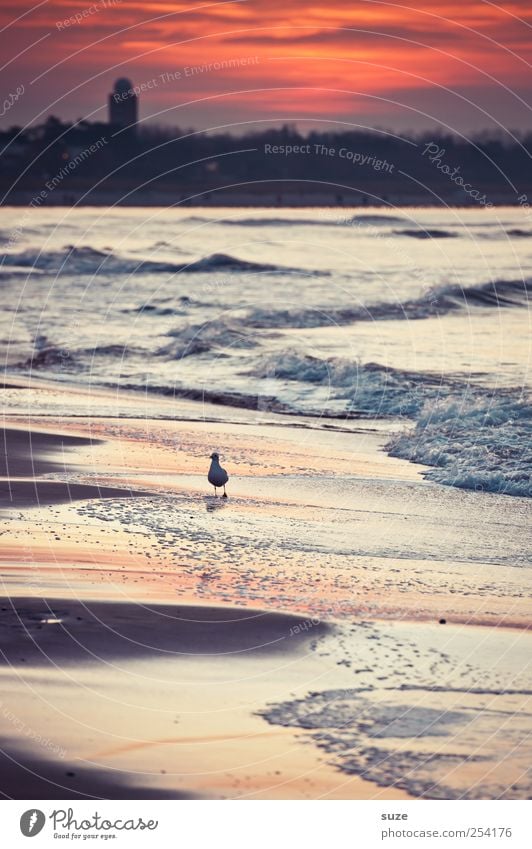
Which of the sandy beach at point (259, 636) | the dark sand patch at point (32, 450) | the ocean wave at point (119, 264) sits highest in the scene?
the ocean wave at point (119, 264)

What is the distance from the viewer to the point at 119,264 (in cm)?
6250

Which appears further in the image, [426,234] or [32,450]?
[426,234]

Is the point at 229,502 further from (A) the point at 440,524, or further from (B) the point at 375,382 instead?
(B) the point at 375,382

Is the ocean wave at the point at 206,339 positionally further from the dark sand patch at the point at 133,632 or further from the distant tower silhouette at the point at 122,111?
the distant tower silhouette at the point at 122,111

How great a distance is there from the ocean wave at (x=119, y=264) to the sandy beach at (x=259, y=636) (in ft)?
136

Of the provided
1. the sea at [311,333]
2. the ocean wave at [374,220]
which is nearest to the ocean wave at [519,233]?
the ocean wave at [374,220]

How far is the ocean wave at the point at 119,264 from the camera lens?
5744 cm

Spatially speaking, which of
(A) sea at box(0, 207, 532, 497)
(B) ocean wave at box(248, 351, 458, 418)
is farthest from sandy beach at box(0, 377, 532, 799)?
(B) ocean wave at box(248, 351, 458, 418)

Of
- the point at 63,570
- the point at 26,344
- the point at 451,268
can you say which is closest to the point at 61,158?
the point at 451,268

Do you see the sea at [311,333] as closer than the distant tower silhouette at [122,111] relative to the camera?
Yes

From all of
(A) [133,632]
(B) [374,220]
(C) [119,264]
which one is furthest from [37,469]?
(B) [374,220]

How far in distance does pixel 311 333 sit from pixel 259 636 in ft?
76.9

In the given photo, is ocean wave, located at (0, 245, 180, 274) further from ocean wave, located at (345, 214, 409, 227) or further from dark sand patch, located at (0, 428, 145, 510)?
dark sand patch, located at (0, 428, 145, 510)

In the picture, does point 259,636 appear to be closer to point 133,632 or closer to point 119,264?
point 133,632
